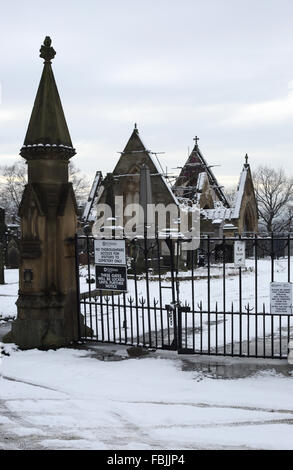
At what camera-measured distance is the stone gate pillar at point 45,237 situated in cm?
883

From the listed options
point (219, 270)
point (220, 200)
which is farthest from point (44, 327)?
point (220, 200)

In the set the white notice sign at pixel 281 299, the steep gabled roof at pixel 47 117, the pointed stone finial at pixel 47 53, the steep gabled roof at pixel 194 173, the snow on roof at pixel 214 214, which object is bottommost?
the white notice sign at pixel 281 299

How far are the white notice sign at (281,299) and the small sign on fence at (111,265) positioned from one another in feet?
8.35

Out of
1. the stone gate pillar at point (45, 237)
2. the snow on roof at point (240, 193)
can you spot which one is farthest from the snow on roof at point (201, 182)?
the stone gate pillar at point (45, 237)

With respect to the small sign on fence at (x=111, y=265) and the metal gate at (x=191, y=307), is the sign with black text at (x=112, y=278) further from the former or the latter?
the metal gate at (x=191, y=307)

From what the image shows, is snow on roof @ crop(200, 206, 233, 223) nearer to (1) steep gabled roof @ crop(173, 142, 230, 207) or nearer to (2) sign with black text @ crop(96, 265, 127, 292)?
(1) steep gabled roof @ crop(173, 142, 230, 207)

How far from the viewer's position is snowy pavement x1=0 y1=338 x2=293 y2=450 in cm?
509

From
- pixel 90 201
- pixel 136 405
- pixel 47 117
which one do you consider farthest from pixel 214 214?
pixel 136 405

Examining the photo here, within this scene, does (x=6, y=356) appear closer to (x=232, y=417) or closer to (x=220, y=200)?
(x=232, y=417)

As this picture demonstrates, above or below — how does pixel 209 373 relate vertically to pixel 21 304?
below

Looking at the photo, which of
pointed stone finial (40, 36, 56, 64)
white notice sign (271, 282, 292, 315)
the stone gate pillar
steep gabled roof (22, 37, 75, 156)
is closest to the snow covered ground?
the stone gate pillar

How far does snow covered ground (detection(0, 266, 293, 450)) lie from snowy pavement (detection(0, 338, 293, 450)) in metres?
0.01

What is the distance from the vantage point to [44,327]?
885cm
